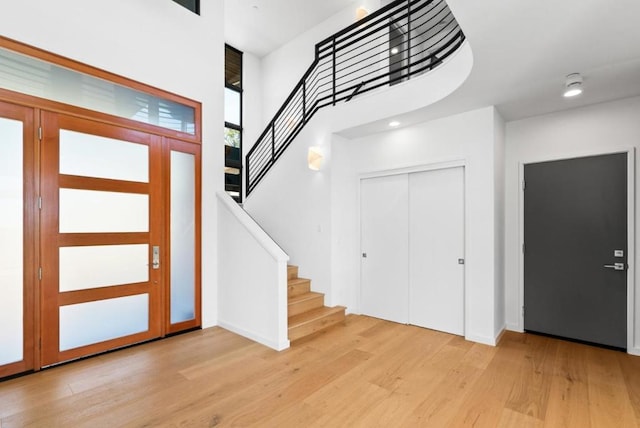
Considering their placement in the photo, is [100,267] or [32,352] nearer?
[32,352]

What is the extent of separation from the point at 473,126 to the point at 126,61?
4.27 m

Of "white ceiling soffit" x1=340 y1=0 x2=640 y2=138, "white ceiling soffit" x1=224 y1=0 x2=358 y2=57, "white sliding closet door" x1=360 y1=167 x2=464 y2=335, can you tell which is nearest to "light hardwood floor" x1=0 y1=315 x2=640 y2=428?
"white sliding closet door" x1=360 y1=167 x2=464 y2=335

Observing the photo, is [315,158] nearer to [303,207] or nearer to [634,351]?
[303,207]

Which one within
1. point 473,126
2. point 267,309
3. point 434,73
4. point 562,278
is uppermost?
point 434,73

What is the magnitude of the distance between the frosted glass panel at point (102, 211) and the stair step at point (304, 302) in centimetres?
210

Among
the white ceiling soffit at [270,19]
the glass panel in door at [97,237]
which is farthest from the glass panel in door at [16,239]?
the white ceiling soffit at [270,19]

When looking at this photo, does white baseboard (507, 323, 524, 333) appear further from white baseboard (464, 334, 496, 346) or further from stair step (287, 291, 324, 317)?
stair step (287, 291, 324, 317)

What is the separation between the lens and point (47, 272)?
10.2ft

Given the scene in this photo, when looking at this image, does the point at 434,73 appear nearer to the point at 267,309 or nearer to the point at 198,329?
the point at 267,309

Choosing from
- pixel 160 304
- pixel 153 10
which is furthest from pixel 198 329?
pixel 153 10

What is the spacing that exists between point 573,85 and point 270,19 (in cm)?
607

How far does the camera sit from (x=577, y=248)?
3.77 metres

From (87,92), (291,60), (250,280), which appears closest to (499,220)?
(250,280)

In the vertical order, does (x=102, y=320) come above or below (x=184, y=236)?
below
